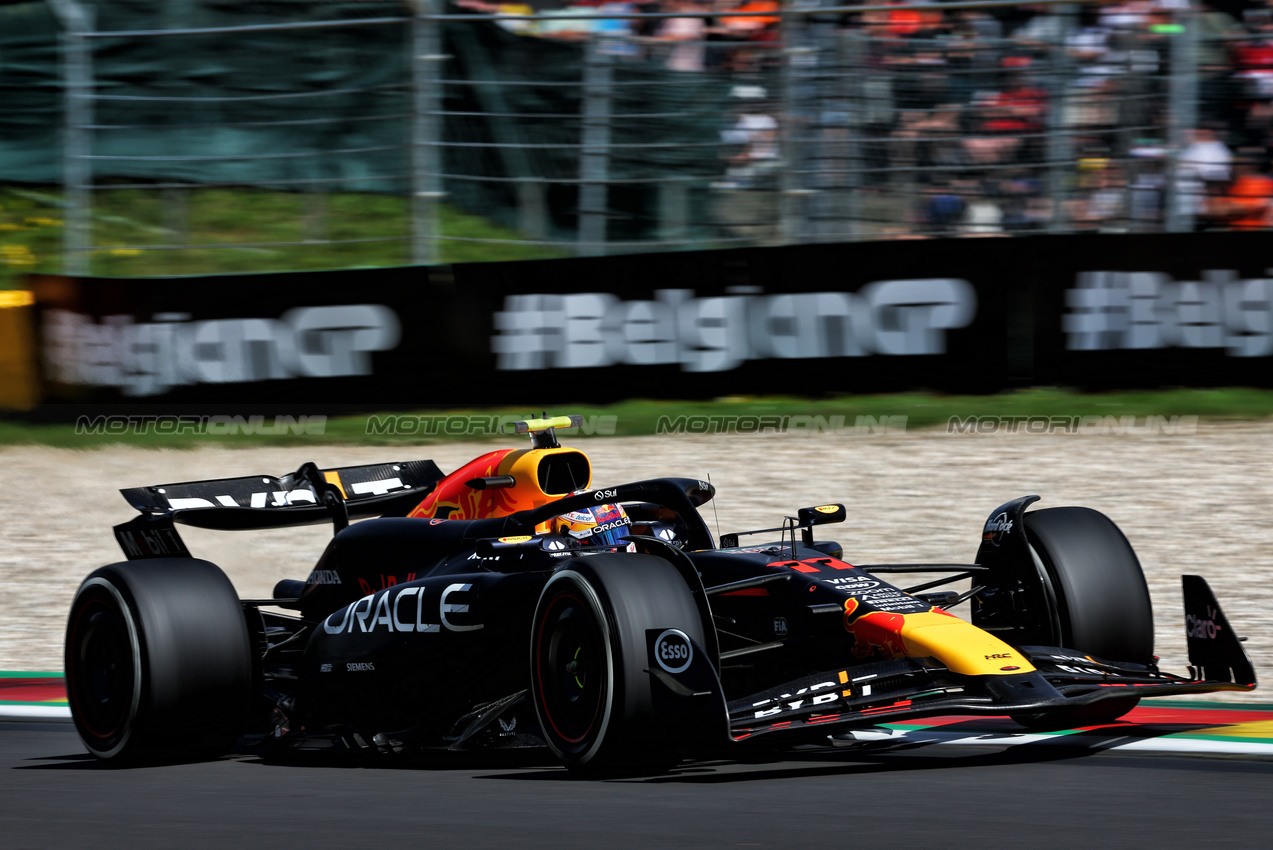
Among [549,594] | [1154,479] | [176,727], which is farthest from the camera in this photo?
[1154,479]

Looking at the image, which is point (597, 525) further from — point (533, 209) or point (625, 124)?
point (625, 124)

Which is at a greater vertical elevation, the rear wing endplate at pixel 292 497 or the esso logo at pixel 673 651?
the rear wing endplate at pixel 292 497

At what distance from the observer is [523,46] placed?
1355 centimetres

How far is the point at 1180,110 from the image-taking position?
39.2 ft

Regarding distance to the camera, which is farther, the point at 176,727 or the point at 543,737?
the point at 176,727

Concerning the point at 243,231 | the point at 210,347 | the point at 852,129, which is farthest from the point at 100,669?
the point at 243,231

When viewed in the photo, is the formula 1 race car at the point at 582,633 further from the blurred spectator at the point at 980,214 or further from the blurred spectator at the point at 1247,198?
the blurred spectator at the point at 1247,198

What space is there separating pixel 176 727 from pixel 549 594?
5.90 ft

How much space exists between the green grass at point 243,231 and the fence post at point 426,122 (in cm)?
15

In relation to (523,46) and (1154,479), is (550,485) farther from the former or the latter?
(523,46)

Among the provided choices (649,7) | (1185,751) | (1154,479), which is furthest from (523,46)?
(1185,751)

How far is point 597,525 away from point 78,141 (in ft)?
31.0

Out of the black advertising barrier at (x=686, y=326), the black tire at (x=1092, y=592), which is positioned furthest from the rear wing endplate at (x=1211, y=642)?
the black advertising barrier at (x=686, y=326)

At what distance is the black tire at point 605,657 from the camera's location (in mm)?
5582
